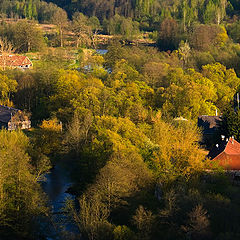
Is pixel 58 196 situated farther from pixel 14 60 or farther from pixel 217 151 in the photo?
pixel 14 60

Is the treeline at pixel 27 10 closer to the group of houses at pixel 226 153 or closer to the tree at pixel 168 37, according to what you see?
the tree at pixel 168 37

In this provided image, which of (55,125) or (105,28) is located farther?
(105,28)

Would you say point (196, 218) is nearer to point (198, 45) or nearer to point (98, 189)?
point (98, 189)

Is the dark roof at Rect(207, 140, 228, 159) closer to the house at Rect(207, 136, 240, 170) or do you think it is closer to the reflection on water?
the house at Rect(207, 136, 240, 170)

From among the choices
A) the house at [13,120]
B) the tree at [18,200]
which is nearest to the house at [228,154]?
the tree at [18,200]

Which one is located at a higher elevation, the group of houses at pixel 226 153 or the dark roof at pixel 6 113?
the group of houses at pixel 226 153

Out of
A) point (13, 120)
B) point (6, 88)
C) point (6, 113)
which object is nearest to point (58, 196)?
point (13, 120)

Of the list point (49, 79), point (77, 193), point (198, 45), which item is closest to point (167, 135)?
point (77, 193)
